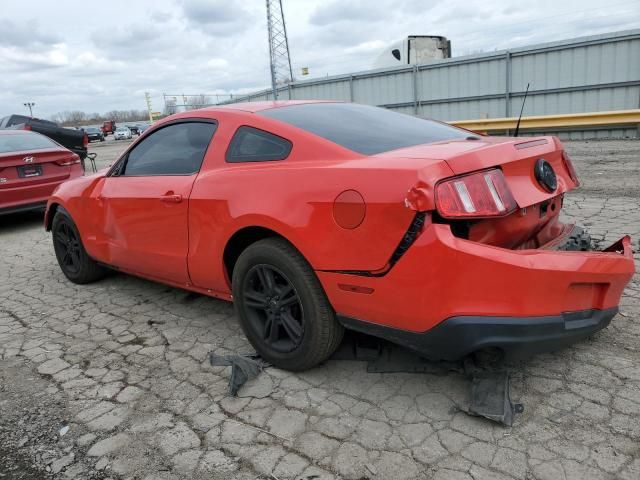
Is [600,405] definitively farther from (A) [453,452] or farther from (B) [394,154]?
(B) [394,154]

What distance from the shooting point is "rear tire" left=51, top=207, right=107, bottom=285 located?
4.70m

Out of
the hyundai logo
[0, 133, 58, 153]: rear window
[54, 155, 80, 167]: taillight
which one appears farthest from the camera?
[54, 155, 80, 167]: taillight

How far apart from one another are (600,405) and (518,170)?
114cm

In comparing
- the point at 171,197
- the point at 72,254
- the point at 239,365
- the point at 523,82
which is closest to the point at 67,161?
the point at 72,254

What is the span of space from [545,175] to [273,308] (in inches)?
61.1

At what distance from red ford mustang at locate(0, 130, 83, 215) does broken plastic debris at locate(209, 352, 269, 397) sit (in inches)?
222

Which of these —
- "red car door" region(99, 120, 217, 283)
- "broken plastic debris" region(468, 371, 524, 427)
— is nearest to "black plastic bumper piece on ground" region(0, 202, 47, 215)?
"red car door" region(99, 120, 217, 283)

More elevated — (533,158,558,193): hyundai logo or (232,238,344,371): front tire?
(533,158,558,193): hyundai logo

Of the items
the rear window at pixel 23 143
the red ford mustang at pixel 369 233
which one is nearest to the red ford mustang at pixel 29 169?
the rear window at pixel 23 143

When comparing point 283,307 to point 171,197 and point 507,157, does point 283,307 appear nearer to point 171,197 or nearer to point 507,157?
point 171,197

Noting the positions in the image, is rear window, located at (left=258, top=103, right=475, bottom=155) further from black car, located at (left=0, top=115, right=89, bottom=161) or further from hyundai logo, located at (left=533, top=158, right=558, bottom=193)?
black car, located at (left=0, top=115, right=89, bottom=161)

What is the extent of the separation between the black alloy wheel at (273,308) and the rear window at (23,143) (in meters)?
6.30

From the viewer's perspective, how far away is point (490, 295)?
2148mm

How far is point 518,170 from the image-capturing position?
8.17 feet
